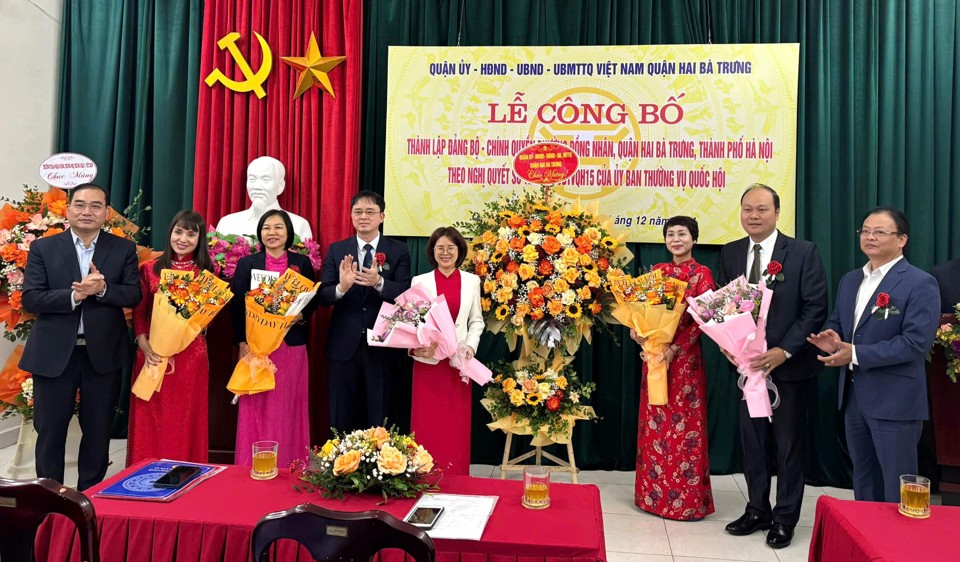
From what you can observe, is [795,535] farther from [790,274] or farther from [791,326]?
[790,274]

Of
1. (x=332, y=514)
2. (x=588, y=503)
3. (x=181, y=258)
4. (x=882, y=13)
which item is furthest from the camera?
(x=882, y=13)

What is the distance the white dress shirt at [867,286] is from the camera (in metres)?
2.89

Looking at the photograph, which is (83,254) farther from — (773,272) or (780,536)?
(780,536)

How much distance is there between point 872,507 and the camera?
1970 millimetres

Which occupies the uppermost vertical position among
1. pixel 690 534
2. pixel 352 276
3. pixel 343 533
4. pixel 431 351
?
pixel 352 276

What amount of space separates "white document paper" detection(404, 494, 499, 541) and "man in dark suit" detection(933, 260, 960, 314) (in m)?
3.11

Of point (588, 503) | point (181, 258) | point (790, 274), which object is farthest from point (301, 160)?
point (588, 503)

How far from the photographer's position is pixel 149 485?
6.55 feet

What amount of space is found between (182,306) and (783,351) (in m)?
2.90

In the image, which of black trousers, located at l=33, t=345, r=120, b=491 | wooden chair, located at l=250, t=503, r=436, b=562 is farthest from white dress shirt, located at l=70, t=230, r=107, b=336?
wooden chair, located at l=250, t=503, r=436, b=562

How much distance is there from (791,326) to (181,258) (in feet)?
10.2

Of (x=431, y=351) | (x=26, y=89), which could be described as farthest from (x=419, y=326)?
(x=26, y=89)

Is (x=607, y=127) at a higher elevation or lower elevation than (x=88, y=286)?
higher

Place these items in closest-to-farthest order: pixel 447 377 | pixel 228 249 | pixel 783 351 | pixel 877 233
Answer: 1. pixel 877 233
2. pixel 783 351
3. pixel 447 377
4. pixel 228 249
